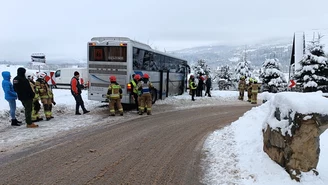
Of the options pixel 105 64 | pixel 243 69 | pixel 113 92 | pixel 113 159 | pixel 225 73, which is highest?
pixel 243 69

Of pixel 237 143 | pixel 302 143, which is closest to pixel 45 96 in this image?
pixel 237 143

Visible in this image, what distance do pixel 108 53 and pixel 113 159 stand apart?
351 inches

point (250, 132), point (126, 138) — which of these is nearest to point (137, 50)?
point (126, 138)

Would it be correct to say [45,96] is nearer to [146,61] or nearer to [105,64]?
[105,64]

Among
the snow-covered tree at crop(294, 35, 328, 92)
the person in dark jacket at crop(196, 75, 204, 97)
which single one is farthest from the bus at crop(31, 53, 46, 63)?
the snow-covered tree at crop(294, 35, 328, 92)

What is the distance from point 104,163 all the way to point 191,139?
3035mm

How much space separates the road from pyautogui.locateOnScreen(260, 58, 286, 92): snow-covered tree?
27.7m

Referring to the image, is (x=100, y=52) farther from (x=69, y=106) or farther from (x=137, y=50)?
(x=69, y=106)

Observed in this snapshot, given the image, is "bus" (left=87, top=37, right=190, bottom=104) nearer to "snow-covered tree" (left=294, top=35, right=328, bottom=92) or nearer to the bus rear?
the bus rear

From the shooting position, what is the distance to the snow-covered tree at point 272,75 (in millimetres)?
34500

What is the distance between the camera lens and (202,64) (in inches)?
2148

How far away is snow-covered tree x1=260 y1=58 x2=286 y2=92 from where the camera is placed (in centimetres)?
3450

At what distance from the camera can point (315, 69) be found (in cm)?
2258

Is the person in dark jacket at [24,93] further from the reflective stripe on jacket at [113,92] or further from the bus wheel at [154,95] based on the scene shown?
the bus wheel at [154,95]
